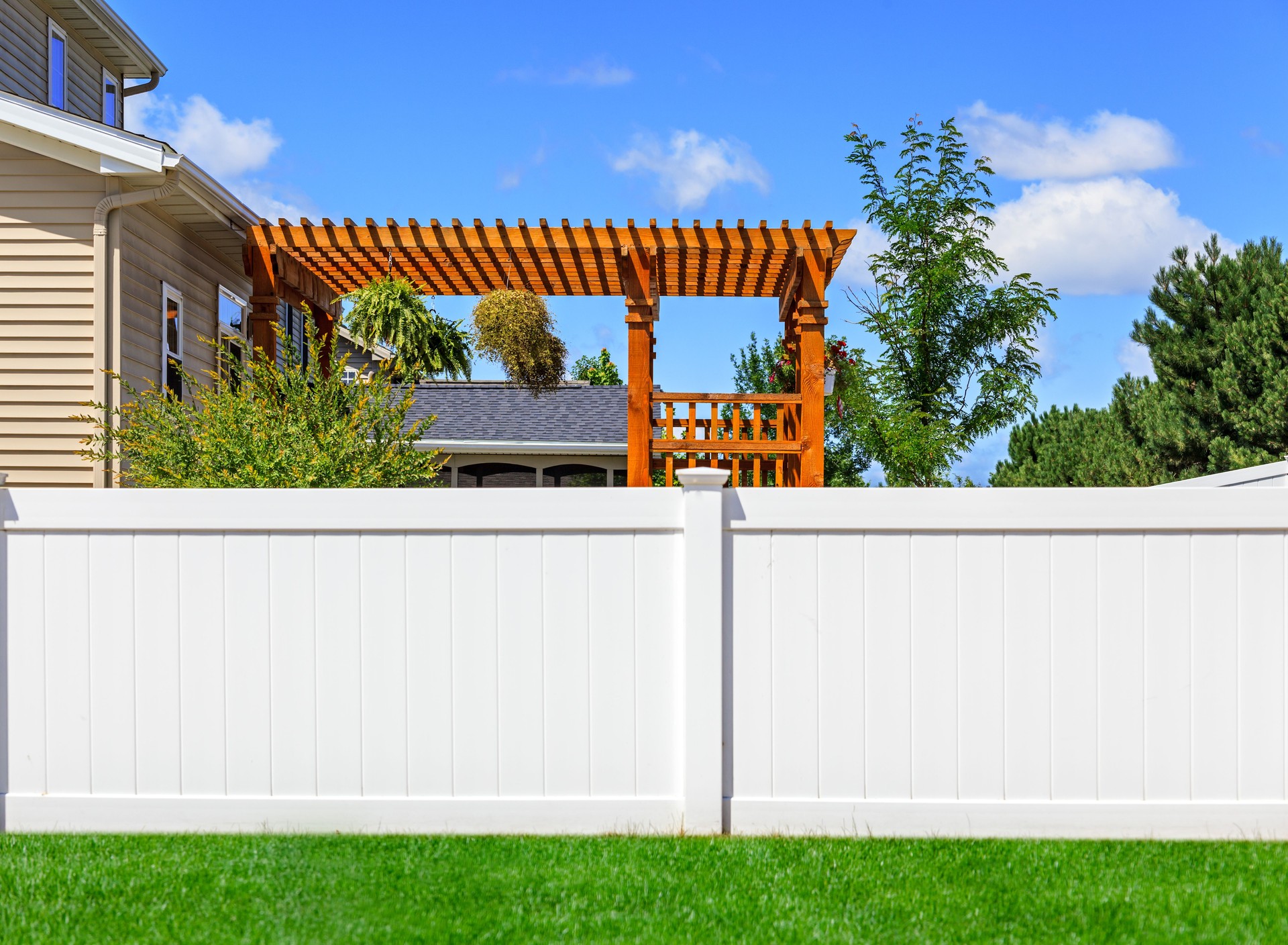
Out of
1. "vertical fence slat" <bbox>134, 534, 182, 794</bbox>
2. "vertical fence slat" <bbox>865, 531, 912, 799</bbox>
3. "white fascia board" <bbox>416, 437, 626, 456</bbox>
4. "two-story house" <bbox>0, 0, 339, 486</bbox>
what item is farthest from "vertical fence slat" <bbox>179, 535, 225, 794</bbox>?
"white fascia board" <bbox>416, 437, 626, 456</bbox>

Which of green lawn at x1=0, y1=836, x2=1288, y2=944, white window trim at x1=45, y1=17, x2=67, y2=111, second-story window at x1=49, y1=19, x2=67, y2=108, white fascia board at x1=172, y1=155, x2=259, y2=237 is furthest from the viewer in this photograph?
second-story window at x1=49, y1=19, x2=67, y2=108

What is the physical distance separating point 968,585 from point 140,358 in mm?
7663

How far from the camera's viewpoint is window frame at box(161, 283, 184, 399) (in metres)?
9.63

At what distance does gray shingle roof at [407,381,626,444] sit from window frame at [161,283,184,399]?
6527 mm

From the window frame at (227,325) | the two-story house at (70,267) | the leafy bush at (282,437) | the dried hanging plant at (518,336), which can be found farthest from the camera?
the window frame at (227,325)

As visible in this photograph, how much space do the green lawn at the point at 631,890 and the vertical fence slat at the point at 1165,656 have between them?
0.41m

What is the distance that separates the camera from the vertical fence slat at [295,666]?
440cm

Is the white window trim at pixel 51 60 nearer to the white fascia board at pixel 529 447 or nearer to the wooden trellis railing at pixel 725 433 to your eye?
the white fascia board at pixel 529 447

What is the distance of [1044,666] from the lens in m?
4.33

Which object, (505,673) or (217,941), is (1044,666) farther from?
(217,941)

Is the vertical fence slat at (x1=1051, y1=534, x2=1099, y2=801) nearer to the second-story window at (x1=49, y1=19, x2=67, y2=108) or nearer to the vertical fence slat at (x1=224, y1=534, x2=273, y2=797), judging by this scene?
the vertical fence slat at (x1=224, y1=534, x2=273, y2=797)

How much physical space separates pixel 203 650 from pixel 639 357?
5889 mm

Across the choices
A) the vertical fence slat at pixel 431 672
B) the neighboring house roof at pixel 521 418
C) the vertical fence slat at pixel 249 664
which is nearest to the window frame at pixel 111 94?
the neighboring house roof at pixel 521 418

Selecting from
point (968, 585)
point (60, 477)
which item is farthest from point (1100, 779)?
point (60, 477)
